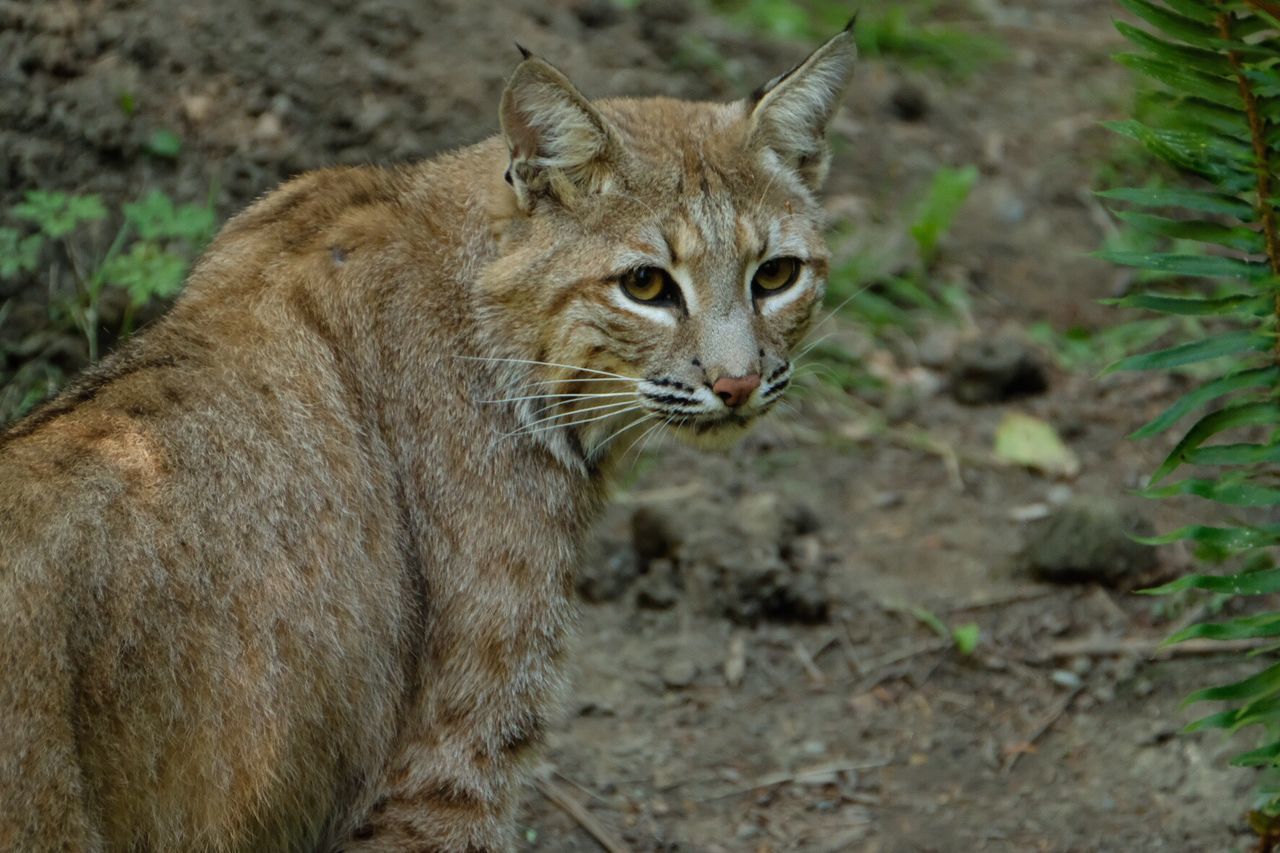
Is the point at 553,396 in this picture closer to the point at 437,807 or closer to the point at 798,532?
the point at 437,807

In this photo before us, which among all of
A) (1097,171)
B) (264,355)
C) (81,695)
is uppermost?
(264,355)

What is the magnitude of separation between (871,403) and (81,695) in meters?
5.35

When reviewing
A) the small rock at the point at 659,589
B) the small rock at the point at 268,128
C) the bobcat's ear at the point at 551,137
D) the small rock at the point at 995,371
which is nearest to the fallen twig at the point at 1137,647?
the small rock at the point at 659,589

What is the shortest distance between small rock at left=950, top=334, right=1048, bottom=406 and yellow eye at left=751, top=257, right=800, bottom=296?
336 centimetres

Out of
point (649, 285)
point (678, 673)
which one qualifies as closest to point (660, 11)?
point (678, 673)

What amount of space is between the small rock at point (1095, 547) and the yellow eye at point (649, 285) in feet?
9.10

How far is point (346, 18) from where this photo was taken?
821cm

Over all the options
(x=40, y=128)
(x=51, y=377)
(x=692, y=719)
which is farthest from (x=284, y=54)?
(x=692, y=719)

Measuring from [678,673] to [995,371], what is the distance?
9.45ft

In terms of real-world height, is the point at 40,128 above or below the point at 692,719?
above

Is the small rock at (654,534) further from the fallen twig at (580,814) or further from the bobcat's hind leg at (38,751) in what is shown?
the bobcat's hind leg at (38,751)

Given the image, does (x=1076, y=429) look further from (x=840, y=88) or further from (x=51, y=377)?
(x=51, y=377)

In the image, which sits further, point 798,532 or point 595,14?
point 595,14

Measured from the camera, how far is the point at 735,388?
4.72m
